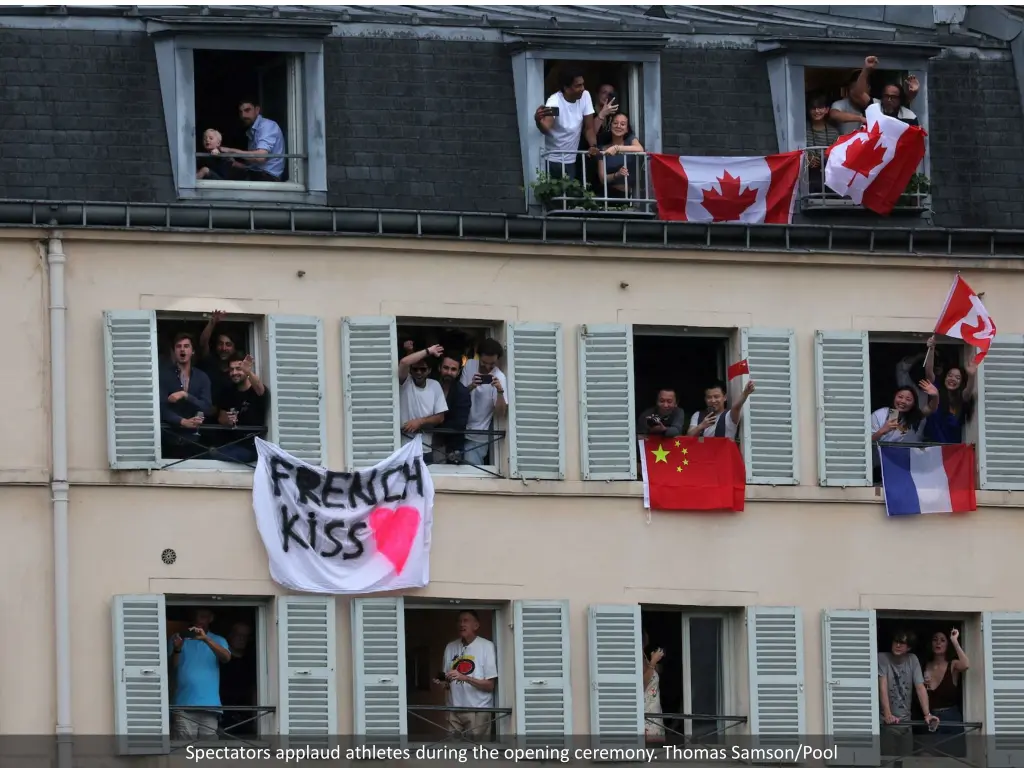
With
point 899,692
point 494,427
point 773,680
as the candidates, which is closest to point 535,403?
point 494,427

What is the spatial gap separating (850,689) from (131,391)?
9.48m

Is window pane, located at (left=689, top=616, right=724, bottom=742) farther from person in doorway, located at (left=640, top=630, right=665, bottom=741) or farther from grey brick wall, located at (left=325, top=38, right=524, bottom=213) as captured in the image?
grey brick wall, located at (left=325, top=38, right=524, bottom=213)

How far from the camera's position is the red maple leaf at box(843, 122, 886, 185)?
155 ft

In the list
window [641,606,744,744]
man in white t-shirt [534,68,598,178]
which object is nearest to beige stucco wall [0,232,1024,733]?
window [641,606,744,744]

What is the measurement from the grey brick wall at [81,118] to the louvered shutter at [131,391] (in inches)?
61.2

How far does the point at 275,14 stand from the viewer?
154 ft

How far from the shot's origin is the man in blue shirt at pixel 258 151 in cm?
4581

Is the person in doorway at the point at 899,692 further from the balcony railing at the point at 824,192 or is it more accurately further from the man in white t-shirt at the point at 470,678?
the balcony railing at the point at 824,192

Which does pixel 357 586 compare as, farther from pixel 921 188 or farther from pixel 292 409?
pixel 921 188

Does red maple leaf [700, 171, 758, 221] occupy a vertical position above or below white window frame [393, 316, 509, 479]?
above

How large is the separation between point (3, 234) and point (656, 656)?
368 inches

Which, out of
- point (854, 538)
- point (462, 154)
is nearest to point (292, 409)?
point (462, 154)

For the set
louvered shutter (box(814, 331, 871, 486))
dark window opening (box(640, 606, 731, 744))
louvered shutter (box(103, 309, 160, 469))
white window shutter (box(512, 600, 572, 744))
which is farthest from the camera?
louvered shutter (box(814, 331, 871, 486))

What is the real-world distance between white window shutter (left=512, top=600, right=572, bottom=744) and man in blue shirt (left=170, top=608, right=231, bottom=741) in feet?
11.5
